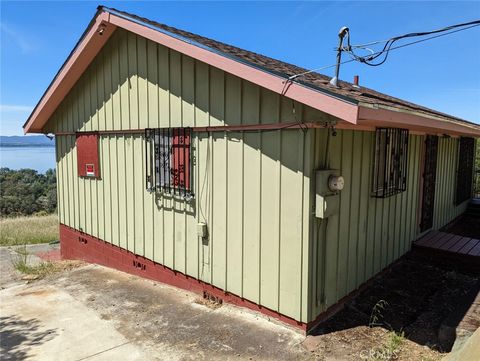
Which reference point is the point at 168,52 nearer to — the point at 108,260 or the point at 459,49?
the point at 108,260

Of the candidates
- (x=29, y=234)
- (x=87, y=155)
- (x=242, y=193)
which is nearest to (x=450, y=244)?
(x=242, y=193)

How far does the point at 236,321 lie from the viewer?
13.3 ft

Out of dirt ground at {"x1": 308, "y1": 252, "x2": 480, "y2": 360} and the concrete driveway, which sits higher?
dirt ground at {"x1": 308, "y1": 252, "x2": 480, "y2": 360}

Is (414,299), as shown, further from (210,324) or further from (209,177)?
(209,177)

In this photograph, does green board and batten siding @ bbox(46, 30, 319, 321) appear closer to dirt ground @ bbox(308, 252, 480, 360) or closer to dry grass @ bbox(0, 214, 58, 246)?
dirt ground @ bbox(308, 252, 480, 360)

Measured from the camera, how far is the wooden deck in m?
5.56

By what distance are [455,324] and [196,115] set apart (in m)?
3.86

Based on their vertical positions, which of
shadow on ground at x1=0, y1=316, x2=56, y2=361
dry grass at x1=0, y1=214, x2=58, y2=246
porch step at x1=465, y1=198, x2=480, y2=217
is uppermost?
porch step at x1=465, y1=198, x2=480, y2=217

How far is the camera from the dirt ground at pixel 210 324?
3.44 metres

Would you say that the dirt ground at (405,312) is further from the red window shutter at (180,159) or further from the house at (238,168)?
the red window shutter at (180,159)

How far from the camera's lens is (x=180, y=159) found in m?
A: 4.88

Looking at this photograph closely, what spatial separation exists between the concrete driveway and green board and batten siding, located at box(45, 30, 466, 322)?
1.27ft

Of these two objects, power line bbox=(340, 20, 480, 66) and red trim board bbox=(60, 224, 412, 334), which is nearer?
power line bbox=(340, 20, 480, 66)

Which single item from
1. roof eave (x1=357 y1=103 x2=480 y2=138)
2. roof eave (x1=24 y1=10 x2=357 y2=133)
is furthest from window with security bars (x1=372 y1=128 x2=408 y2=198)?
roof eave (x1=24 y1=10 x2=357 y2=133)
